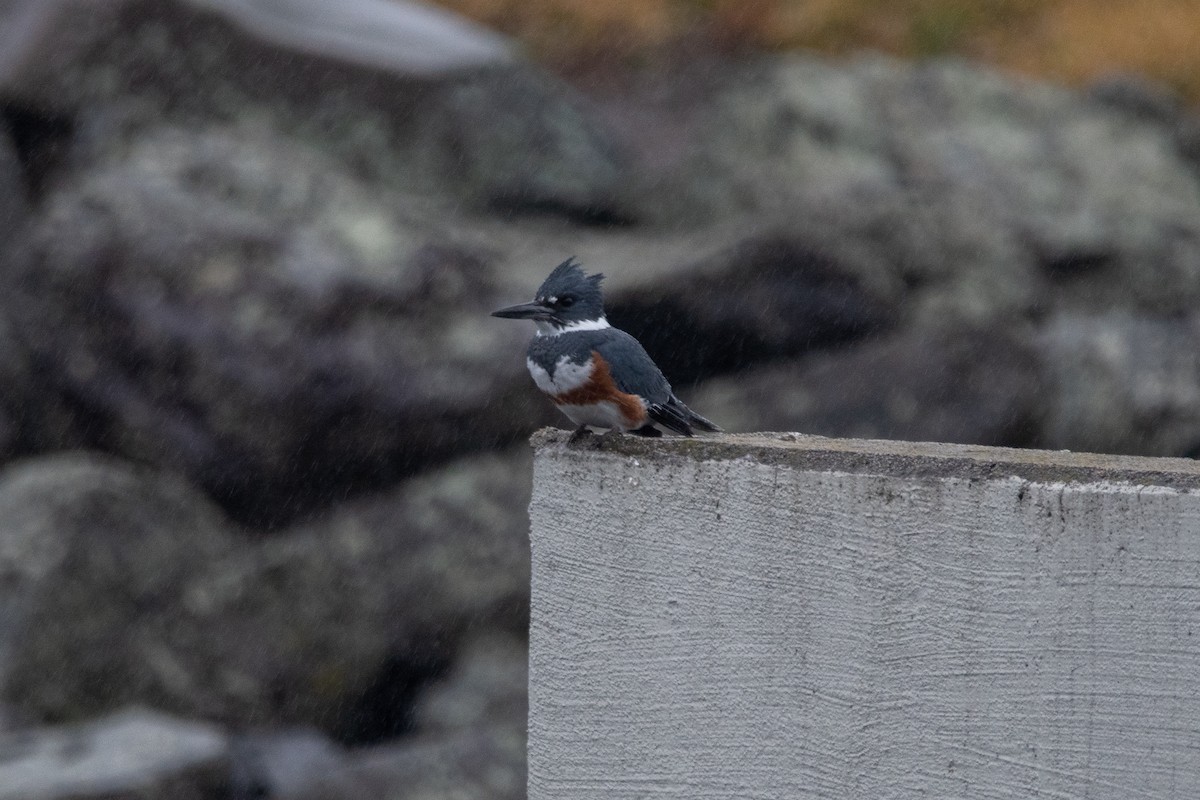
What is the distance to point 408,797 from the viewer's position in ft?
15.6

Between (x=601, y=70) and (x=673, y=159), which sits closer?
(x=673, y=159)

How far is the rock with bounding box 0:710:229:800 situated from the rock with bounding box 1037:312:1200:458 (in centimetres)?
382

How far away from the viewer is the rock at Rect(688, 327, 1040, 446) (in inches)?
239

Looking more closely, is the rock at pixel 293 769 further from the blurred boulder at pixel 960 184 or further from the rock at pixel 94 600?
the blurred boulder at pixel 960 184

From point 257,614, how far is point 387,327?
155cm

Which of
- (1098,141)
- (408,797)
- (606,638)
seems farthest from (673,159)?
(606,638)

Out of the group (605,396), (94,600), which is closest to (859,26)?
(94,600)

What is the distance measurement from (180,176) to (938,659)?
6.31 meters

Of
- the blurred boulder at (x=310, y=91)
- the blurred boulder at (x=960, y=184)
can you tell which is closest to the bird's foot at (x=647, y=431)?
the blurred boulder at (x=960, y=184)

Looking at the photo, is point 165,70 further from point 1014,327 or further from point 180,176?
point 1014,327

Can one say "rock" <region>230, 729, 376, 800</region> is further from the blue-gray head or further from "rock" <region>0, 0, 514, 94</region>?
"rock" <region>0, 0, 514, 94</region>

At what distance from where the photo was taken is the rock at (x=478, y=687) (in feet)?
19.1

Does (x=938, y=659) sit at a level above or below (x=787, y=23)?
below

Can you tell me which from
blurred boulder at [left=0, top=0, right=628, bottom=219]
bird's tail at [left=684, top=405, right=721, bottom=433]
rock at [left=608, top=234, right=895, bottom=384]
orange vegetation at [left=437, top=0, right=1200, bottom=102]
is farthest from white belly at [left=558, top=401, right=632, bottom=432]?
orange vegetation at [left=437, top=0, right=1200, bottom=102]
